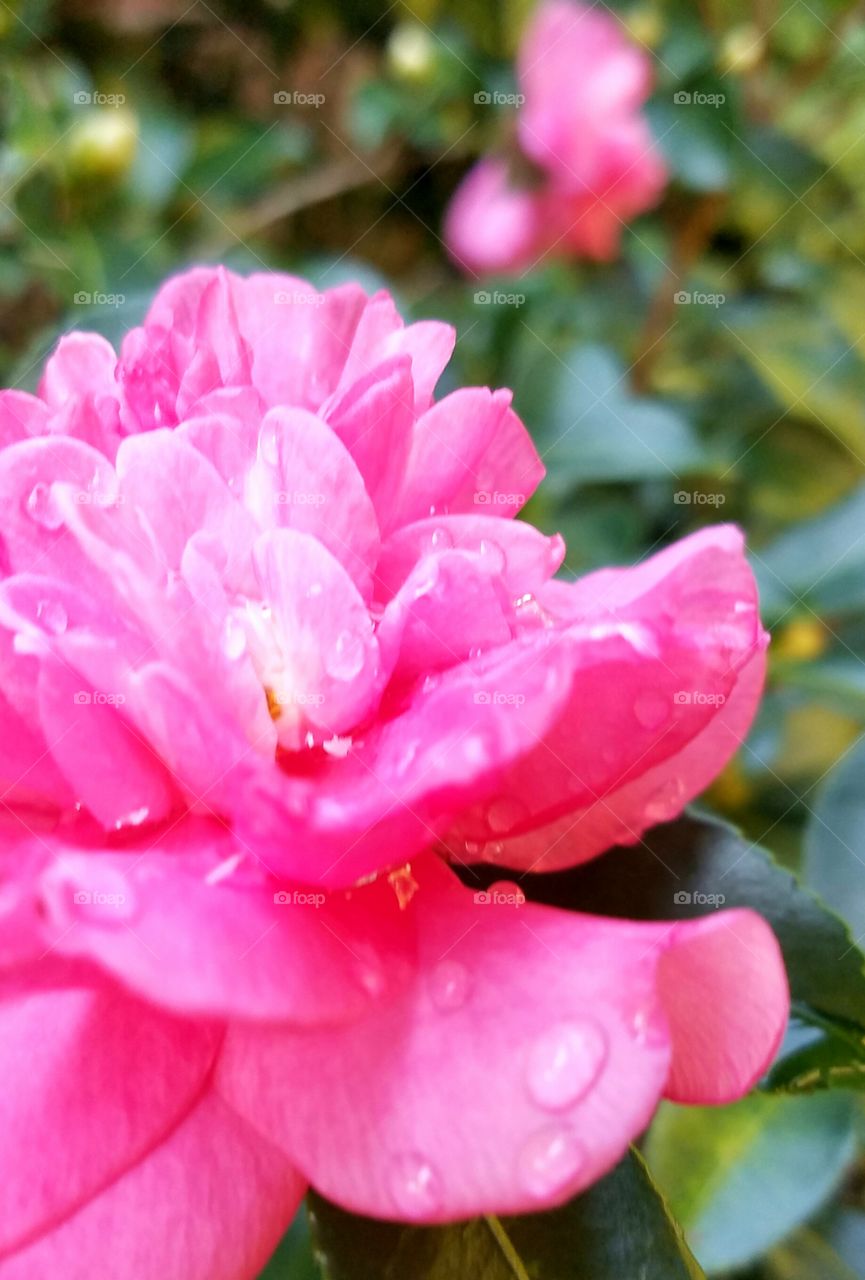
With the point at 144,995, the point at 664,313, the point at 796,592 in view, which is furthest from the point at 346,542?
the point at 664,313

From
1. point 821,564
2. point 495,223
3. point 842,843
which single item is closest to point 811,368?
point 821,564

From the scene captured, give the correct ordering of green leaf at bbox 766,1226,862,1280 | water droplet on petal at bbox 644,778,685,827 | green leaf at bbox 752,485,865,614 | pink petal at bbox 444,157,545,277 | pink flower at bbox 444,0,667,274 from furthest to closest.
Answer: pink petal at bbox 444,157,545,277
pink flower at bbox 444,0,667,274
green leaf at bbox 752,485,865,614
green leaf at bbox 766,1226,862,1280
water droplet on petal at bbox 644,778,685,827

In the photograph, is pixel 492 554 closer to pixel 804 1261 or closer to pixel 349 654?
pixel 349 654

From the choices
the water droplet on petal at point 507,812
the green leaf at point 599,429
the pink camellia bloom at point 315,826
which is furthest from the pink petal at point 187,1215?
the green leaf at point 599,429

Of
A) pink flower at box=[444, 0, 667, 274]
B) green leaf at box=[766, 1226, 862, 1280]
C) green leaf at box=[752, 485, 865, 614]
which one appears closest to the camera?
green leaf at box=[766, 1226, 862, 1280]

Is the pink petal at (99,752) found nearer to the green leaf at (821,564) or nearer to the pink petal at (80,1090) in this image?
the pink petal at (80,1090)

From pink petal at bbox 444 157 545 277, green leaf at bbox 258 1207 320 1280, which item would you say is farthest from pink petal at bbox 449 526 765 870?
pink petal at bbox 444 157 545 277

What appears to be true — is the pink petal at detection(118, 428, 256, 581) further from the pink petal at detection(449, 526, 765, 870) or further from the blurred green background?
the blurred green background
